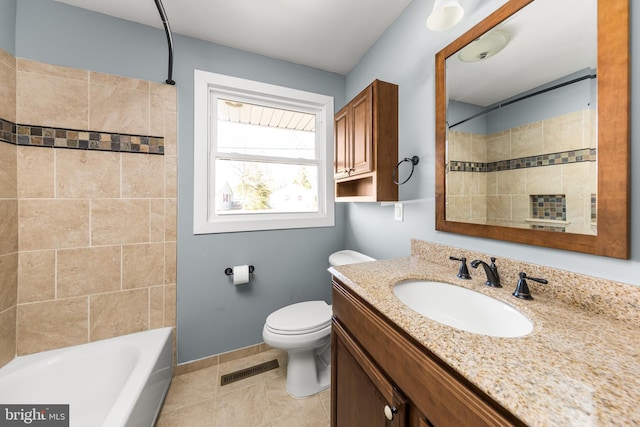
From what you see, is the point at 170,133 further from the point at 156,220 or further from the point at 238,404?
A: the point at 238,404

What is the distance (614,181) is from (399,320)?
74 cm

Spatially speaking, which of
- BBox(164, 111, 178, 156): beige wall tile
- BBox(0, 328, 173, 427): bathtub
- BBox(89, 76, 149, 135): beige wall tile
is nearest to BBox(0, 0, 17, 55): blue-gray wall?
BBox(89, 76, 149, 135): beige wall tile

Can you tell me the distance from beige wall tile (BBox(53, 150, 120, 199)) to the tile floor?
137cm

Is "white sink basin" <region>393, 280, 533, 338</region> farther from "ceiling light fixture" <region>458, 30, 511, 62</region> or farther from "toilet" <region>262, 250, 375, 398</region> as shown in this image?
"ceiling light fixture" <region>458, 30, 511, 62</region>

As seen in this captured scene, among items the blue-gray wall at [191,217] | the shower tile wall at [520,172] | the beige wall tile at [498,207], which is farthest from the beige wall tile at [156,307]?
the beige wall tile at [498,207]

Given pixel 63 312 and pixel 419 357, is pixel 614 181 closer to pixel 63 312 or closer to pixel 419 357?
pixel 419 357

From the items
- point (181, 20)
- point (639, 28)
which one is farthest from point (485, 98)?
point (181, 20)

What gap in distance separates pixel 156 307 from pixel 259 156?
4.40 feet

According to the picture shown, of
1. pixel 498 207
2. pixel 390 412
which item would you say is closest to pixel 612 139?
pixel 498 207

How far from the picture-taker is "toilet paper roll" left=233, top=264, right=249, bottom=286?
172 centimetres

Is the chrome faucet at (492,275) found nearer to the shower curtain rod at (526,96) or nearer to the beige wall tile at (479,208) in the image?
the beige wall tile at (479,208)

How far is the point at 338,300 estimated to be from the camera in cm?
103

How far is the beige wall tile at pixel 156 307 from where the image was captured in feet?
5.17

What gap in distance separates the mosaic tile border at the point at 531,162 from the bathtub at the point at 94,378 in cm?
186
